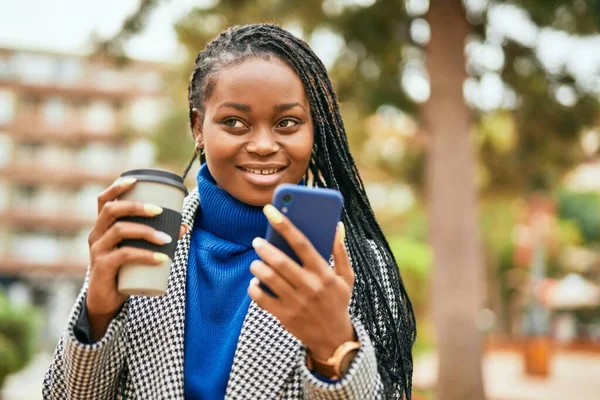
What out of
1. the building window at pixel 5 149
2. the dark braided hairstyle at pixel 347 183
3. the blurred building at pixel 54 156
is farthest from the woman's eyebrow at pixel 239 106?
the building window at pixel 5 149

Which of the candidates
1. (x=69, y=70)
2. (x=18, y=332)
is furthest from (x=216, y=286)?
(x=69, y=70)

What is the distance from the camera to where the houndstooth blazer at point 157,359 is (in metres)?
1.48

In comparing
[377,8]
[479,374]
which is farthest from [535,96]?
[479,374]

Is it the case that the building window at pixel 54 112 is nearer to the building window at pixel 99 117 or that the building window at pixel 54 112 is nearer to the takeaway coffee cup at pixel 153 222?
the building window at pixel 99 117

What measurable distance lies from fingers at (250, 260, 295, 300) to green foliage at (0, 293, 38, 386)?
340 inches

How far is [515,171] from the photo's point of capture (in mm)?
11383

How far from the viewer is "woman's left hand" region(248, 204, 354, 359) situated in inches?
49.7

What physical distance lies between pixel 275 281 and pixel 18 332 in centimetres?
945

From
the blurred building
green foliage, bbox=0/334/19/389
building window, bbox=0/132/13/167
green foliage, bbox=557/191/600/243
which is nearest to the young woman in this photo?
green foliage, bbox=0/334/19/389

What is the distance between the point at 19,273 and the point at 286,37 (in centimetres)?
5109

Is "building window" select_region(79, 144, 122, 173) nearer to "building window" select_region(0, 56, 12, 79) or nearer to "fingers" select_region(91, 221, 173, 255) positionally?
"building window" select_region(0, 56, 12, 79)

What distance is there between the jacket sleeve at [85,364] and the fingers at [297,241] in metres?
0.44

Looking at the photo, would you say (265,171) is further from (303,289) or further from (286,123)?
(303,289)

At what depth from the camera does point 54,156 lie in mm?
50156
